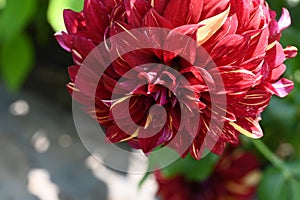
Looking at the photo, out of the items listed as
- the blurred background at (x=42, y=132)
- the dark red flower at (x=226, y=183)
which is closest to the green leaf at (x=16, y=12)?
the blurred background at (x=42, y=132)

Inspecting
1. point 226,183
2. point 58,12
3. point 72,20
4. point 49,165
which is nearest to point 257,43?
point 72,20

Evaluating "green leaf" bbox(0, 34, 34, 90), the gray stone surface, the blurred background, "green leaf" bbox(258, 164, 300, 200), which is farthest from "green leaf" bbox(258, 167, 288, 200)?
"green leaf" bbox(0, 34, 34, 90)

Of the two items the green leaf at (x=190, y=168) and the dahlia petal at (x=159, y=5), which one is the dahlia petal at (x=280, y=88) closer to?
the dahlia petal at (x=159, y=5)

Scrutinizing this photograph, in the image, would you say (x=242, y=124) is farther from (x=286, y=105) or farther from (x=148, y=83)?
(x=286, y=105)

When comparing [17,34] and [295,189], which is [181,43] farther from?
[17,34]

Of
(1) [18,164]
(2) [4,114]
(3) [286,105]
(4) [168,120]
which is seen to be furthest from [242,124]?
(2) [4,114]

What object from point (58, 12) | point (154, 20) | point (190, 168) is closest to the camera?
point (154, 20)
